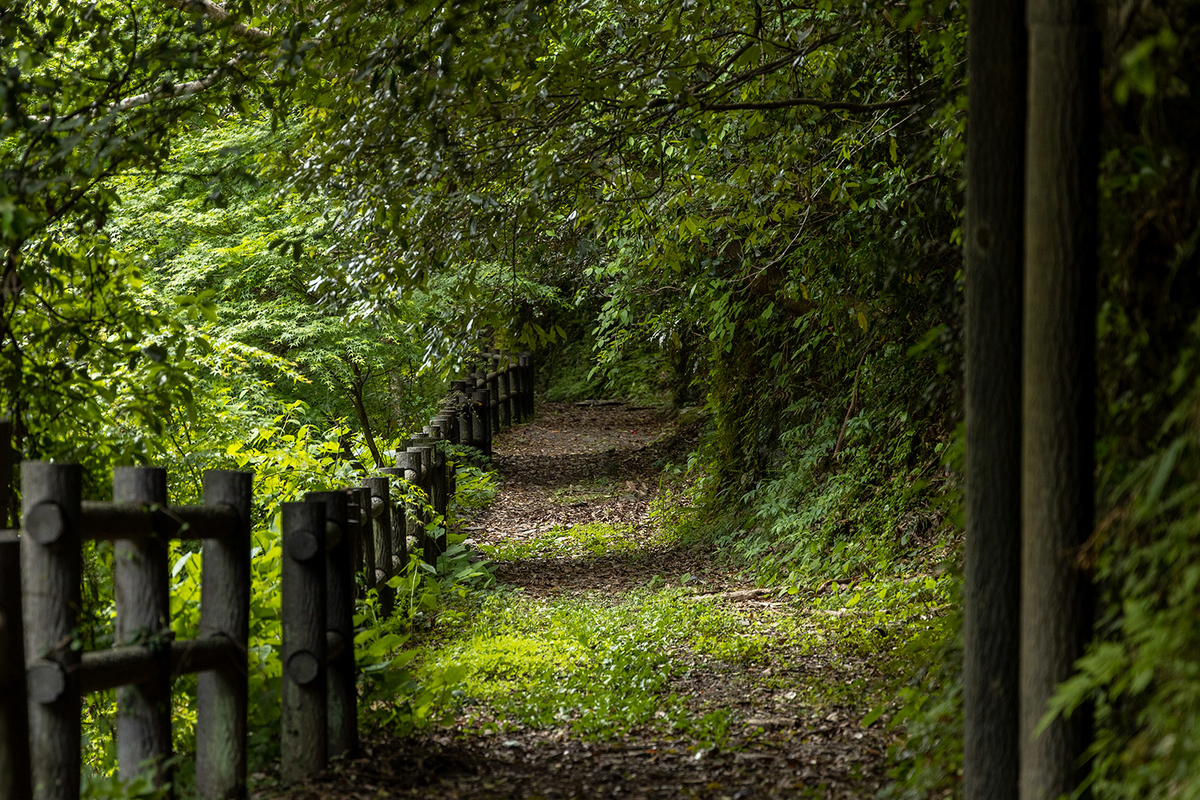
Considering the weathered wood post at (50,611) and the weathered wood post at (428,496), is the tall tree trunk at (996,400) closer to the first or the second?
the weathered wood post at (50,611)

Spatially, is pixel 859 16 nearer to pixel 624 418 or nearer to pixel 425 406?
pixel 425 406

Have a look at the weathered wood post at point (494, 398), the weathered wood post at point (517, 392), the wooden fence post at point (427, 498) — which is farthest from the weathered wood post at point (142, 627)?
the weathered wood post at point (517, 392)

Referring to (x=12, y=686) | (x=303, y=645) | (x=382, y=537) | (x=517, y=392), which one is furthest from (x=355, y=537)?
(x=517, y=392)

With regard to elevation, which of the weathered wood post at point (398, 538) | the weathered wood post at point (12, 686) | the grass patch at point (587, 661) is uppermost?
the weathered wood post at point (12, 686)

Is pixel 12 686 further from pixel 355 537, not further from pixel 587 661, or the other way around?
pixel 587 661

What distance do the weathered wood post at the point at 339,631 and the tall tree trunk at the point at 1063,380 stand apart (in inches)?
98.9

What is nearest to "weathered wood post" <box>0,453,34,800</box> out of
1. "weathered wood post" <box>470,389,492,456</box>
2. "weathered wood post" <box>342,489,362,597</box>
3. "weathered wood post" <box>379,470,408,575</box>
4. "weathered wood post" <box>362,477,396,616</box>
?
"weathered wood post" <box>342,489,362,597</box>

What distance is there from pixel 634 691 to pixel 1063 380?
3.46 m

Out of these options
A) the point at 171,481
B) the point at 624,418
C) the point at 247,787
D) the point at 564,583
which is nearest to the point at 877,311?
the point at 564,583

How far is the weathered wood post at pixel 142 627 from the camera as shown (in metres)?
3.36

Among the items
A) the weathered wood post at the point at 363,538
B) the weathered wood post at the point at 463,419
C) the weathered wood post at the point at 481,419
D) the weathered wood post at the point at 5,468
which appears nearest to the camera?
the weathered wood post at the point at 5,468

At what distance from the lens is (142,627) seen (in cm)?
336

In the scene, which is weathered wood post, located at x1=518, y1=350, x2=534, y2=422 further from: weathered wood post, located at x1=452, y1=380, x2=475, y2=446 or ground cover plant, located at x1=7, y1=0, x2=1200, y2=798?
ground cover plant, located at x1=7, y1=0, x2=1200, y2=798

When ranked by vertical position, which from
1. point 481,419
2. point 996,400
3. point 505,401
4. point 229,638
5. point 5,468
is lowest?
point 229,638
